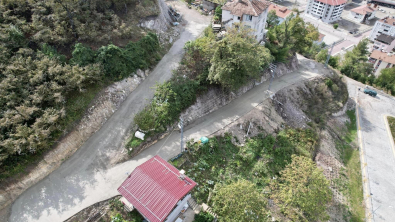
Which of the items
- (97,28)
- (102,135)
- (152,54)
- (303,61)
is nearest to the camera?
(102,135)

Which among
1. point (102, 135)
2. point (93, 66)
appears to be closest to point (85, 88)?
point (93, 66)

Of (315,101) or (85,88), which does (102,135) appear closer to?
(85,88)

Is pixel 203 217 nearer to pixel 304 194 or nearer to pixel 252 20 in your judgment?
pixel 304 194

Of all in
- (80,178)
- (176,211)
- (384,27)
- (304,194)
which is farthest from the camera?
(384,27)

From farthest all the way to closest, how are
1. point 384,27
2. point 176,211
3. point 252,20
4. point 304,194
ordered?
1. point 384,27
2. point 252,20
3. point 304,194
4. point 176,211

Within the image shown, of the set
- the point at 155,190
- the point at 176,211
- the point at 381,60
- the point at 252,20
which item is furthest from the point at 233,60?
the point at 381,60
